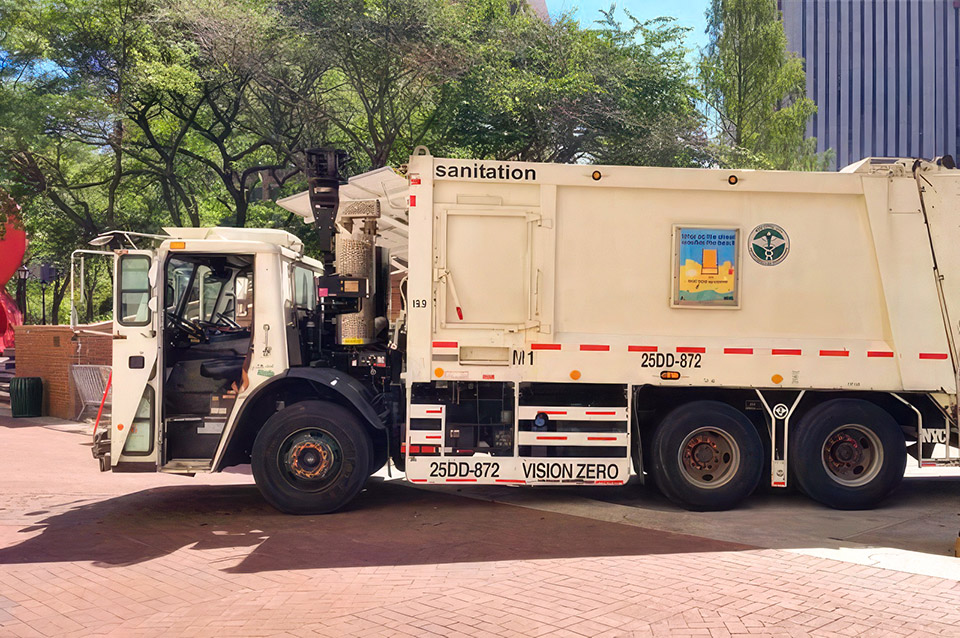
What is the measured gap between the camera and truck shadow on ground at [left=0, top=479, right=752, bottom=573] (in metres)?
6.93

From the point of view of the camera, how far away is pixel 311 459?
27.0 ft

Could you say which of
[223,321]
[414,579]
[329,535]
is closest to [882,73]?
[223,321]

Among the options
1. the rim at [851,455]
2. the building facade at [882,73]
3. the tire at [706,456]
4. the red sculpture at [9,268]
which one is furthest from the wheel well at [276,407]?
the building facade at [882,73]

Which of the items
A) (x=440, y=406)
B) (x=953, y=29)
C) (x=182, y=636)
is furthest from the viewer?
(x=953, y=29)

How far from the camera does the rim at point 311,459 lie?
822cm

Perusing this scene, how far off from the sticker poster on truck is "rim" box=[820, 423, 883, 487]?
1.66 metres

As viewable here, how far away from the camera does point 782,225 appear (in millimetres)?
8508

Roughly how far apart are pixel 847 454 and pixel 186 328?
650cm

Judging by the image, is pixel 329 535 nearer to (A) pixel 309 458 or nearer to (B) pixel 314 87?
(A) pixel 309 458

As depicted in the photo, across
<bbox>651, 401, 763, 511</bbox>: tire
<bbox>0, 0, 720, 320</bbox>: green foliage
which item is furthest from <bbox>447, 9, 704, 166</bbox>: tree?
<bbox>651, 401, 763, 511</bbox>: tire

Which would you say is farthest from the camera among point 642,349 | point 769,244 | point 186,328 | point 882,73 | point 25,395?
point 882,73

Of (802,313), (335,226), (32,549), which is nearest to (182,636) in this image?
(32,549)

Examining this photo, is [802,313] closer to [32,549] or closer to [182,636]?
[182,636]

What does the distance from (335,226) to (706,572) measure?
4809 mm
